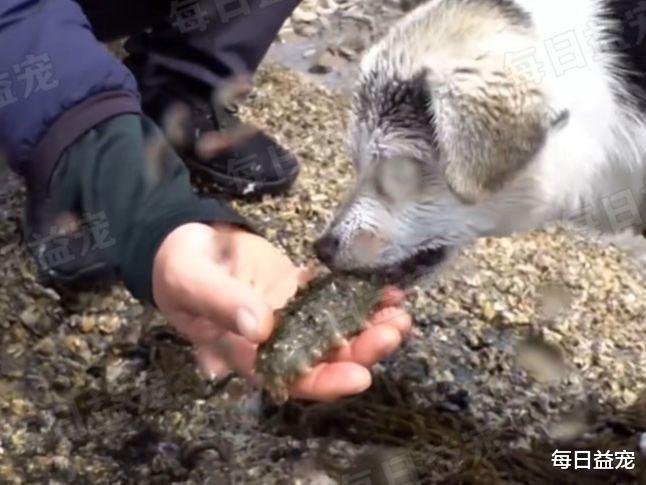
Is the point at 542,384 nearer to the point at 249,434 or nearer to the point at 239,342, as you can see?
the point at 249,434

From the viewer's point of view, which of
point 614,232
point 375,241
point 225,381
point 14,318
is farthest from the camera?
point 14,318

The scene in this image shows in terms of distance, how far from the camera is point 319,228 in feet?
6.72

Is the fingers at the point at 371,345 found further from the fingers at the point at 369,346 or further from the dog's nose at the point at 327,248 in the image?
the dog's nose at the point at 327,248

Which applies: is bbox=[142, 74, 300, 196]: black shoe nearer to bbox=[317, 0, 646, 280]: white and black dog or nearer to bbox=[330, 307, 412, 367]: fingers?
bbox=[317, 0, 646, 280]: white and black dog

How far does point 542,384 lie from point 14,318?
0.88 m

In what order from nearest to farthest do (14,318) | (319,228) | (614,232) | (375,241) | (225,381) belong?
(375,241), (614,232), (225,381), (14,318), (319,228)

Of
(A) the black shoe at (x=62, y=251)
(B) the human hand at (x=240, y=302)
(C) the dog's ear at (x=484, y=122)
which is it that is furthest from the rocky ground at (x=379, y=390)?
(C) the dog's ear at (x=484, y=122)

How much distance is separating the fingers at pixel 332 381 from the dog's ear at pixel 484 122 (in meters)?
0.24

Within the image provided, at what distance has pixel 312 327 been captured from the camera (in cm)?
127

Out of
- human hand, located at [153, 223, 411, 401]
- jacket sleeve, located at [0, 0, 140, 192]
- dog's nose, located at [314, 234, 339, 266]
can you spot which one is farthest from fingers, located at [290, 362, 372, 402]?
jacket sleeve, located at [0, 0, 140, 192]

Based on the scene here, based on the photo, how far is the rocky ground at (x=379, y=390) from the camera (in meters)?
1.69

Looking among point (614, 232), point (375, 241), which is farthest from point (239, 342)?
point (614, 232)

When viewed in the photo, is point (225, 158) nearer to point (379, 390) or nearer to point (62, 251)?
point (62, 251)

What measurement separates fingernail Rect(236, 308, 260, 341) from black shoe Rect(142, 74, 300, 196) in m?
0.93
